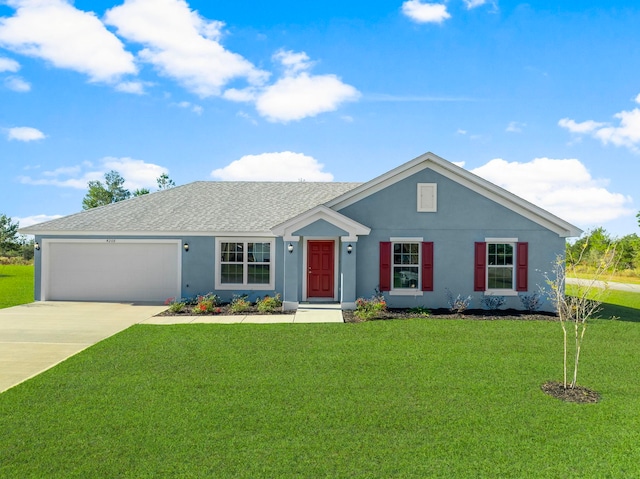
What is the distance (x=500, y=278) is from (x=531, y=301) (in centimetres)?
126

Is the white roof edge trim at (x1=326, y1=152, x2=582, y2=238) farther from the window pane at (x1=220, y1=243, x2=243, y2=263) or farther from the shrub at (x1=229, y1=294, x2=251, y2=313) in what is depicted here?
the shrub at (x1=229, y1=294, x2=251, y2=313)

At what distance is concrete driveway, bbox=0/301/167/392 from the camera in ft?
28.5

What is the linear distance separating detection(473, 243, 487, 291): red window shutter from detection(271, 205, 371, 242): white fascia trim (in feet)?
13.1

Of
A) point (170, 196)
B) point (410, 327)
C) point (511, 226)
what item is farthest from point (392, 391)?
point (170, 196)

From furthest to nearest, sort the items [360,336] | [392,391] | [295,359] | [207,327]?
[207,327]
[360,336]
[295,359]
[392,391]

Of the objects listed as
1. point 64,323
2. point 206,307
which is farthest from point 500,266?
point 64,323

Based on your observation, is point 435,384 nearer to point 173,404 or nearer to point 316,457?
point 316,457

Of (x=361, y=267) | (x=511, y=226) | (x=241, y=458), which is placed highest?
(x=511, y=226)

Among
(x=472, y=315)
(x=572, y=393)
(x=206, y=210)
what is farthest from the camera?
(x=206, y=210)

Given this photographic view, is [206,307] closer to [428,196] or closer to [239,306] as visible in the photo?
[239,306]

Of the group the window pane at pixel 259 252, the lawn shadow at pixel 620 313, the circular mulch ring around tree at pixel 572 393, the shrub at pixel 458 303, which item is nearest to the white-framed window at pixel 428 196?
the shrub at pixel 458 303

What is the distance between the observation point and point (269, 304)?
49.6ft

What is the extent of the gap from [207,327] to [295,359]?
420 cm

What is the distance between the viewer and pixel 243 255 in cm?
1689
